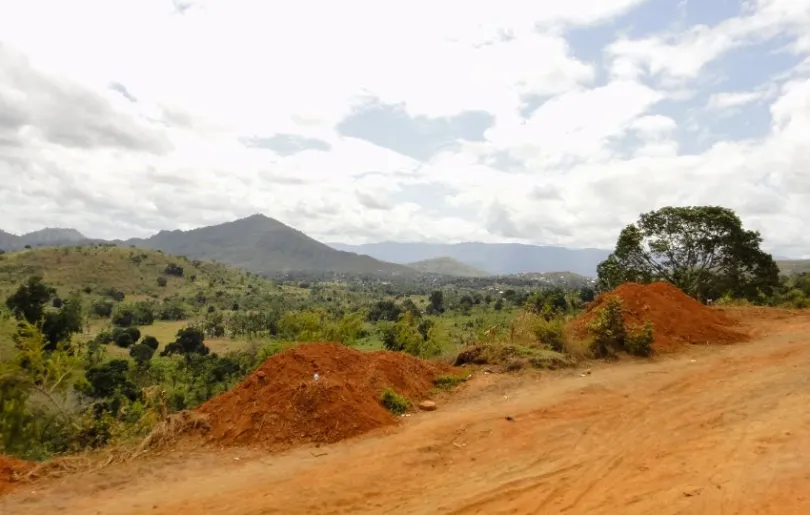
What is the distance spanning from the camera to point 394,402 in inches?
374

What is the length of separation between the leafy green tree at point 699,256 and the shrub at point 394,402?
23789 millimetres

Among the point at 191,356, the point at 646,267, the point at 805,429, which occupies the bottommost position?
the point at 191,356

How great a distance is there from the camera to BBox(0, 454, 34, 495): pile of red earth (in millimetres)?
6575

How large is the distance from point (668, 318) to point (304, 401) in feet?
37.4

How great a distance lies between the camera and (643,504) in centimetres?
577

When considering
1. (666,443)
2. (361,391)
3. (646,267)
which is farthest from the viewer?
(646,267)

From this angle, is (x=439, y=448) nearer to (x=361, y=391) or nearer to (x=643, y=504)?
(x=361, y=391)

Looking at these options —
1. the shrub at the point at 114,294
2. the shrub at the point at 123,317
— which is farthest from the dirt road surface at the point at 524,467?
the shrub at the point at 114,294

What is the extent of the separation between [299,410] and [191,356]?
151ft

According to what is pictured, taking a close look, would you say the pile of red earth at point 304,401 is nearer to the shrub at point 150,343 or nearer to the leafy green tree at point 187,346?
the leafy green tree at point 187,346

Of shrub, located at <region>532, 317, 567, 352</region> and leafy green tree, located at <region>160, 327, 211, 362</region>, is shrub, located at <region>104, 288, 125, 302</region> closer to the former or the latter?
leafy green tree, located at <region>160, 327, 211, 362</region>

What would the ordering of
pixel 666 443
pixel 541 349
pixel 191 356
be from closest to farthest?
pixel 666 443
pixel 541 349
pixel 191 356

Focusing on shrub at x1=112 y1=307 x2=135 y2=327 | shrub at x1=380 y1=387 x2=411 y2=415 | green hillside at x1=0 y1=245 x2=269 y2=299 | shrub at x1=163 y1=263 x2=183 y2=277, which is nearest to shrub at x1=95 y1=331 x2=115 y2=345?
shrub at x1=112 y1=307 x2=135 y2=327

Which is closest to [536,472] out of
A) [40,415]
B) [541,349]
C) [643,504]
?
[643,504]
